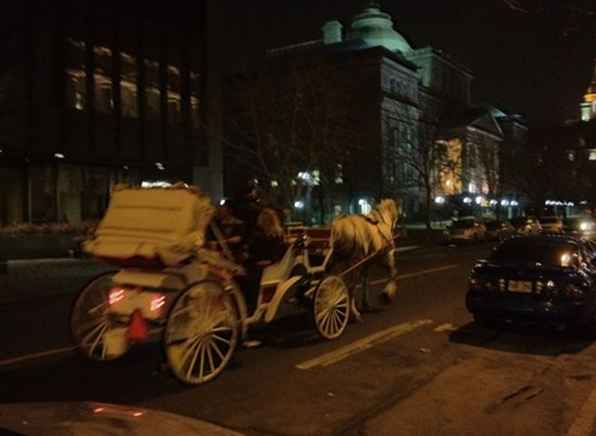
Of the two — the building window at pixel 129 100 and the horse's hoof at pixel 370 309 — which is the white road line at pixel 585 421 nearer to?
the horse's hoof at pixel 370 309

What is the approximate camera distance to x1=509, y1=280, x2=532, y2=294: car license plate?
32.1 feet

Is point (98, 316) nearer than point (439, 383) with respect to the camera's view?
No

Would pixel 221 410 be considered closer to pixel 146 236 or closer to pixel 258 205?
pixel 146 236

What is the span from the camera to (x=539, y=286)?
31.9ft

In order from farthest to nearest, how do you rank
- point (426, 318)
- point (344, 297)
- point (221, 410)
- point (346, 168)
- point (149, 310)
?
point (346, 168), point (426, 318), point (344, 297), point (149, 310), point (221, 410)

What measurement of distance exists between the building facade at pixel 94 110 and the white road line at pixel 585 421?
76.0 ft

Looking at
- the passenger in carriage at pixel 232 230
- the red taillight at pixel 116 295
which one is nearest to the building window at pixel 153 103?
the passenger in carriage at pixel 232 230

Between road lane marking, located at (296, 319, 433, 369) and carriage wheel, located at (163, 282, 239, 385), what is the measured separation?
37.4 inches

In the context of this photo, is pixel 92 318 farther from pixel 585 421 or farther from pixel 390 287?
pixel 390 287

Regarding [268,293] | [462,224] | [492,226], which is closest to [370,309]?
[268,293]

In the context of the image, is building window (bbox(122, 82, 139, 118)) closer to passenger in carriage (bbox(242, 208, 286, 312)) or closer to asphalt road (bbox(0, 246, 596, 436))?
asphalt road (bbox(0, 246, 596, 436))

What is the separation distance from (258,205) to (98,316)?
7.79ft

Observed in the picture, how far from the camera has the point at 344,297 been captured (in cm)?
976

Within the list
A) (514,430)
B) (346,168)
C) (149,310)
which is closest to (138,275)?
(149,310)
